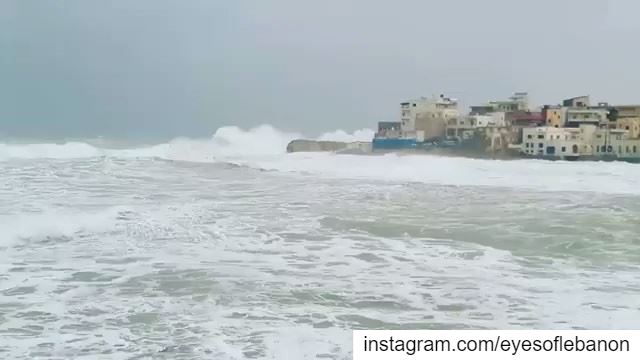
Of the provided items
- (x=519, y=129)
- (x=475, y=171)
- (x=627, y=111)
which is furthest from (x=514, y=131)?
(x=475, y=171)

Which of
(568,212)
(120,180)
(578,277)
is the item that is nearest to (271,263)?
(578,277)

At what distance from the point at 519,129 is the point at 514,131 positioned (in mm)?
114

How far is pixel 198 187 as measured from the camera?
23.3 ft

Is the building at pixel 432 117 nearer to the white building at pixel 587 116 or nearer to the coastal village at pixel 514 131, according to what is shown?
the coastal village at pixel 514 131

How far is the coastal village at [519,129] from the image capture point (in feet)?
39.9

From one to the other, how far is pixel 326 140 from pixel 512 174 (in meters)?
5.79

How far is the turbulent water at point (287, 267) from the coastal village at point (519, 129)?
5.91 m

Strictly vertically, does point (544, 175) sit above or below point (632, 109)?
below

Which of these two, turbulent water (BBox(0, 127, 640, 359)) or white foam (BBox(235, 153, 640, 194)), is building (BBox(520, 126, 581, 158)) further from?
turbulent water (BBox(0, 127, 640, 359))

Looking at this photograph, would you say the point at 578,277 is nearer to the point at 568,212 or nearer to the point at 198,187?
the point at 568,212

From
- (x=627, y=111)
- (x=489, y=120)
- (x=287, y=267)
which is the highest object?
(x=627, y=111)

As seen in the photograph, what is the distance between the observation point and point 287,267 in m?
3.02

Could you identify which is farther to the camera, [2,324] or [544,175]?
[544,175]

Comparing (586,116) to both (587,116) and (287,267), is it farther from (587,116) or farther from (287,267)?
(287,267)
